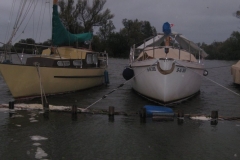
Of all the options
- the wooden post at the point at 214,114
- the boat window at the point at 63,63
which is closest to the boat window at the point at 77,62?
the boat window at the point at 63,63

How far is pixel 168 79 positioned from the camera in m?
14.1

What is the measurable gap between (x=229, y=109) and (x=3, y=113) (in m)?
9.42

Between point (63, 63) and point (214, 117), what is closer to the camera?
point (214, 117)

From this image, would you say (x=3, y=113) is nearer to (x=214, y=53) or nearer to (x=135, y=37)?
(x=135, y=37)

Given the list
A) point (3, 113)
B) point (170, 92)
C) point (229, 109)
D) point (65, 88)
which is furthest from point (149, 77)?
point (3, 113)

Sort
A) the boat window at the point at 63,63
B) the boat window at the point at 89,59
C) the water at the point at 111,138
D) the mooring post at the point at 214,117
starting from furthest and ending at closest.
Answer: the boat window at the point at 89,59 → the boat window at the point at 63,63 → the mooring post at the point at 214,117 → the water at the point at 111,138

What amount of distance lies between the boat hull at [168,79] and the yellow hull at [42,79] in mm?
3698

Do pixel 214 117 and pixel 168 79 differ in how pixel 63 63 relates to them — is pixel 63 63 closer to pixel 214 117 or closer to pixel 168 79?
pixel 168 79

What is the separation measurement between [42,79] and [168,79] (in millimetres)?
5869

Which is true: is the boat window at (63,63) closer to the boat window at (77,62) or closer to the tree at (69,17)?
the boat window at (77,62)

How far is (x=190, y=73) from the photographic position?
1552 centimetres

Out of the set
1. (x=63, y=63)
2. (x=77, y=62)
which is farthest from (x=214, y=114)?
(x=77, y=62)

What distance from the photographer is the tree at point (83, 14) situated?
3881cm

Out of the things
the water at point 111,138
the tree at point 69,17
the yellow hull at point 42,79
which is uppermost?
the tree at point 69,17
